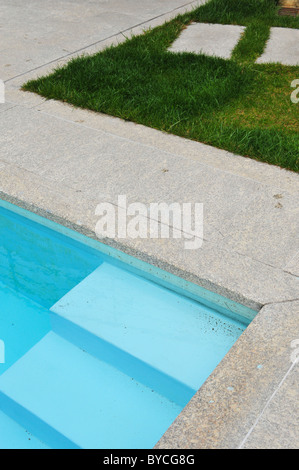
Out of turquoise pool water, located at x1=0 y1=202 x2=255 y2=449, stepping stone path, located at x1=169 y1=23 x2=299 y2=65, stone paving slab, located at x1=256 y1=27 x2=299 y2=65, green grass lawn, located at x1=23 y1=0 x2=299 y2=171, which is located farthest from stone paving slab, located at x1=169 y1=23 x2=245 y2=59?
turquoise pool water, located at x1=0 y1=202 x2=255 y2=449

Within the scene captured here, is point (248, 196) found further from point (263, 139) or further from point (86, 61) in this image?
point (86, 61)

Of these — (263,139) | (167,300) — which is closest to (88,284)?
(167,300)

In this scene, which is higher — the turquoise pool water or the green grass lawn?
the green grass lawn

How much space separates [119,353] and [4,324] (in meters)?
0.81

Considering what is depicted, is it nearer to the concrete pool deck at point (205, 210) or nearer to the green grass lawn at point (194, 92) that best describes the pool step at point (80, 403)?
the concrete pool deck at point (205, 210)

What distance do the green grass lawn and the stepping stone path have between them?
0.34 ft

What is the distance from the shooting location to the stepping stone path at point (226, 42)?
505 centimetres

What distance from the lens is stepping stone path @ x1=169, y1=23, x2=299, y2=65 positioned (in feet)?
16.6

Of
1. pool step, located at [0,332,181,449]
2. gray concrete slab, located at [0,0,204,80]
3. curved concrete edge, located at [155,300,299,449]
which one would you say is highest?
gray concrete slab, located at [0,0,204,80]

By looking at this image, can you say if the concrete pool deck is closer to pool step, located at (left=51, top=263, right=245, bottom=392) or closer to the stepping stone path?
pool step, located at (left=51, top=263, right=245, bottom=392)

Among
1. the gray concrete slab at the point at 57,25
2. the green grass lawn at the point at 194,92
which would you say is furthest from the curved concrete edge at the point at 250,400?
the gray concrete slab at the point at 57,25

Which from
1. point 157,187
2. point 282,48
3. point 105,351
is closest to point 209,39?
point 282,48

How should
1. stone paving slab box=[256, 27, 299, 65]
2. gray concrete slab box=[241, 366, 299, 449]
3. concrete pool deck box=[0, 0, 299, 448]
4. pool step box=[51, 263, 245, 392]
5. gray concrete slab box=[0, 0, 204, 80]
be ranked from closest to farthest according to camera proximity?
gray concrete slab box=[241, 366, 299, 449] → concrete pool deck box=[0, 0, 299, 448] → pool step box=[51, 263, 245, 392] → stone paving slab box=[256, 27, 299, 65] → gray concrete slab box=[0, 0, 204, 80]

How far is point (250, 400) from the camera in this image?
189 cm
